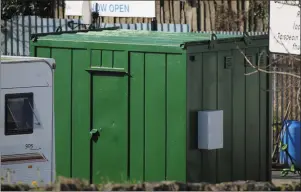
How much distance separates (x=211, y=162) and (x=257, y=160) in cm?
120

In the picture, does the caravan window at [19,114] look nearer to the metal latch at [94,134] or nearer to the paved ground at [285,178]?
the metal latch at [94,134]

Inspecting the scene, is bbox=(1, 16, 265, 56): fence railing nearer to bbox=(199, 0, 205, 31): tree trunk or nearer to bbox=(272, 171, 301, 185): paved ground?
bbox=(199, 0, 205, 31): tree trunk

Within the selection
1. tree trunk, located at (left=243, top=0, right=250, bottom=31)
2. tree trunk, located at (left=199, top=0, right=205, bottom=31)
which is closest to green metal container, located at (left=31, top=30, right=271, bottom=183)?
tree trunk, located at (left=199, top=0, right=205, bottom=31)

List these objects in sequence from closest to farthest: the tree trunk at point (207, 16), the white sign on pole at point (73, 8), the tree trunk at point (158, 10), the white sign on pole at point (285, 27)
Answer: the white sign on pole at point (285, 27) < the tree trunk at point (158, 10) < the tree trunk at point (207, 16) < the white sign on pole at point (73, 8)

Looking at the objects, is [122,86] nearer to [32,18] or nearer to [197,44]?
[197,44]

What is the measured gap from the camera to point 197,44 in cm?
1051

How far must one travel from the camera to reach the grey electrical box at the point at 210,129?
10430mm

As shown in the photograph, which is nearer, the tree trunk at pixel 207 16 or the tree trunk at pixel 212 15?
the tree trunk at pixel 207 16

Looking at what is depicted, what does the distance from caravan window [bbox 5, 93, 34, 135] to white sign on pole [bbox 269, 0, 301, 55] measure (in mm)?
4268

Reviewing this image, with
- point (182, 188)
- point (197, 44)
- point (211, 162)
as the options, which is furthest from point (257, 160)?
point (182, 188)

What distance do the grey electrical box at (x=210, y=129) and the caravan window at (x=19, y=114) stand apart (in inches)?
84.0

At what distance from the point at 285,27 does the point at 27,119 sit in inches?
180

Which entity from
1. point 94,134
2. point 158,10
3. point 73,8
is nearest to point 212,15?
point 158,10

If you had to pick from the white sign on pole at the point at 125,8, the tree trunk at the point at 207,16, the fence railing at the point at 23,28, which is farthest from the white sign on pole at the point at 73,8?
the fence railing at the point at 23,28
